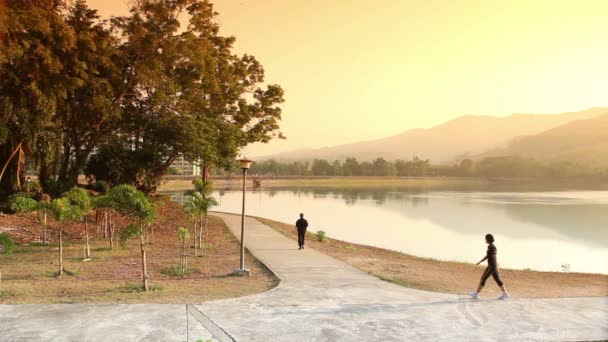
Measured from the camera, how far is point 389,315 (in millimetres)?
9711

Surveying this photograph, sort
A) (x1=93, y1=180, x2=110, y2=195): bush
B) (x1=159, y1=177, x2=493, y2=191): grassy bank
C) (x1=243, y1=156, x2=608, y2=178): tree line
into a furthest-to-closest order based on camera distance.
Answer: (x1=243, y1=156, x2=608, y2=178): tree line
(x1=159, y1=177, x2=493, y2=191): grassy bank
(x1=93, y1=180, x2=110, y2=195): bush

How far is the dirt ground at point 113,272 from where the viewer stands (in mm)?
11281

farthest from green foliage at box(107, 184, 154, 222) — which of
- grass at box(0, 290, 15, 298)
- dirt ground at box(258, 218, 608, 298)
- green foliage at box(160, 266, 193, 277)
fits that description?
dirt ground at box(258, 218, 608, 298)

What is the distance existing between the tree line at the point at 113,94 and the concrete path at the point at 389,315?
613 inches

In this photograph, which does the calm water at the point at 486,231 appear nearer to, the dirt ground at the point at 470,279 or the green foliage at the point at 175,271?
the dirt ground at the point at 470,279

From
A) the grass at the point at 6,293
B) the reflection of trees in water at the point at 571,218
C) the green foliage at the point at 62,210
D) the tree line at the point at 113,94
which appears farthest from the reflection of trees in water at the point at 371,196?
the grass at the point at 6,293

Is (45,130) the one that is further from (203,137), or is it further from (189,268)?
(189,268)

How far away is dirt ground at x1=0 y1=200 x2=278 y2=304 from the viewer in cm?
1128

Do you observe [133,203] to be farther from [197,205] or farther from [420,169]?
[420,169]

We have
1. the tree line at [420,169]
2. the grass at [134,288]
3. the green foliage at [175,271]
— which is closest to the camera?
the grass at [134,288]

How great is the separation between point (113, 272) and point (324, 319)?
7.84 metres

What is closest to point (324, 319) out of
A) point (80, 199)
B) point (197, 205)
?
point (197, 205)

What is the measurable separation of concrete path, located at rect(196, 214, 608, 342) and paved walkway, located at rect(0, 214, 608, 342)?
0.02m

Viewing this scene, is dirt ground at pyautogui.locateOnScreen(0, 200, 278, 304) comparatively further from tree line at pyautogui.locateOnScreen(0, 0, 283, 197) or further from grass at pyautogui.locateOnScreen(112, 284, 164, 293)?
tree line at pyautogui.locateOnScreen(0, 0, 283, 197)
